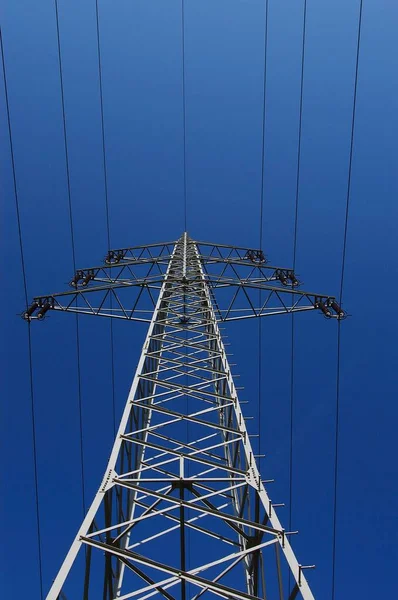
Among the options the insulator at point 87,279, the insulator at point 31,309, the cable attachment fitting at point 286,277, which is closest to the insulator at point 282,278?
the cable attachment fitting at point 286,277

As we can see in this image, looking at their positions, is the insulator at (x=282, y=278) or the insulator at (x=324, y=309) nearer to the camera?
the insulator at (x=324, y=309)

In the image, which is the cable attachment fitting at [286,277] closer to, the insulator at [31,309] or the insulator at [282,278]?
the insulator at [282,278]

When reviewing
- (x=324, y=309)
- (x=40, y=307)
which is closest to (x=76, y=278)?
(x=40, y=307)

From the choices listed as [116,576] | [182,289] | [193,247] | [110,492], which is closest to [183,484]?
A: [110,492]

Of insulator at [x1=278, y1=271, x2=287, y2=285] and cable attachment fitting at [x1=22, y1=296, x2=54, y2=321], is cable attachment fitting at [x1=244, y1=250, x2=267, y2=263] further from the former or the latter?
cable attachment fitting at [x1=22, y1=296, x2=54, y2=321]

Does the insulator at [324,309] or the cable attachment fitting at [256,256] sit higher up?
the cable attachment fitting at [256,256]

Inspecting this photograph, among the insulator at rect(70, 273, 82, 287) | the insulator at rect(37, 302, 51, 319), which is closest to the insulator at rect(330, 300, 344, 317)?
the insulator at rect(37, 302, 51, 319)

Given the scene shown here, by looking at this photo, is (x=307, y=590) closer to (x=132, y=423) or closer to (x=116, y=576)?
(x=116, y=576)

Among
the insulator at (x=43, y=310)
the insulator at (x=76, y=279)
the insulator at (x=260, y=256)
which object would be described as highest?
the insulator at (x=260, y=256)

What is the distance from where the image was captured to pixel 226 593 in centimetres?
696

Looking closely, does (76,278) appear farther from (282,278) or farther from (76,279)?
(282,278)

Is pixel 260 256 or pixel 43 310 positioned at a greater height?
pixel 260 256

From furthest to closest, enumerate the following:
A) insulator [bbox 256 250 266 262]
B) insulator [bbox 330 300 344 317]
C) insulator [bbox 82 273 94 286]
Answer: insulator [bbox 256 250 266 262] < insulator [bbox 82 273 94 286] < insulator [bbox 330 300 344 317]

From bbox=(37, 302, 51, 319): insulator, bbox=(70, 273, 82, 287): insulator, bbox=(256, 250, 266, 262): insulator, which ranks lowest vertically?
bbox=(37, 302, 51, 319): insulator
